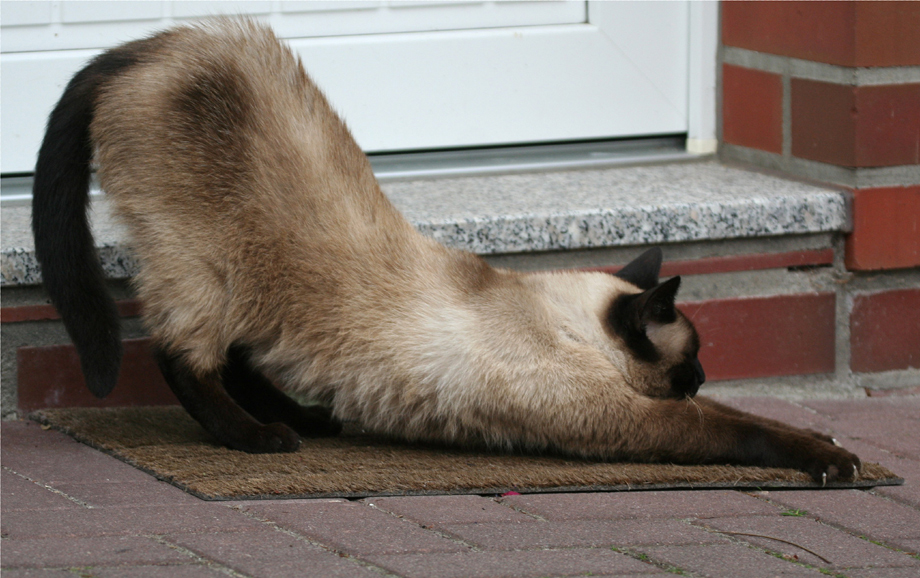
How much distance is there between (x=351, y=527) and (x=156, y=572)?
35 cm

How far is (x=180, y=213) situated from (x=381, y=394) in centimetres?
57

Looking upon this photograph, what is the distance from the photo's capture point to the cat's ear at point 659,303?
2137 mm

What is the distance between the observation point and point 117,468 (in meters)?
2.07

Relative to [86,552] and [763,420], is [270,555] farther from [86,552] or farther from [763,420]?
[763,420]

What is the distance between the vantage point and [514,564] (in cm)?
158

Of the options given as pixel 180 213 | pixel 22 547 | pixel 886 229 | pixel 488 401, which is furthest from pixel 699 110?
pixel 22 547

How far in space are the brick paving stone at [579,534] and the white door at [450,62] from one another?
5.43 feet

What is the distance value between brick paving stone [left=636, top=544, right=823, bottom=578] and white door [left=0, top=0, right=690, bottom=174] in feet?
5.90

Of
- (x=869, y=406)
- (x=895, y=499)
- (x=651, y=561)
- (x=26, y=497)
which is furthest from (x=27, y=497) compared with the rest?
(x=869, y=406)

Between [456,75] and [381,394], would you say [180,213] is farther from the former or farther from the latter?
Answer: [456,75]

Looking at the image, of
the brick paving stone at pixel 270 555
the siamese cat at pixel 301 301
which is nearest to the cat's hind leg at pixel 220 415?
the siamese cat at pixel 301 301

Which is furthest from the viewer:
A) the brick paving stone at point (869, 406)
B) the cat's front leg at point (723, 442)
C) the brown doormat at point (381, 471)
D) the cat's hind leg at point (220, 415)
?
the brick paving stone at point (869, 406)

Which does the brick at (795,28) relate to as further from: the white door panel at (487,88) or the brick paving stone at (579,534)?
the brick paving stone at (579,534)

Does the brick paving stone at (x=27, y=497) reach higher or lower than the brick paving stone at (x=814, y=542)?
higher
